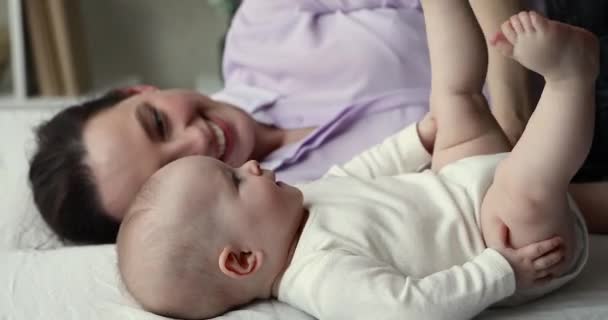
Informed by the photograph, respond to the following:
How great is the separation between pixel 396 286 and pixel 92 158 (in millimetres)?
548

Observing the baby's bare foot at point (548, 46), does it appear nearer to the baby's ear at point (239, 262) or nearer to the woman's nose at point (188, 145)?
the baby's ear at point (239, 262)

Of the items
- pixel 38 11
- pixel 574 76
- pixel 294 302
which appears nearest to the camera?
pixel 574 76

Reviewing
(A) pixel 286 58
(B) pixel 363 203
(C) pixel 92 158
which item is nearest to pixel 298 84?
(A) pixel 286 58

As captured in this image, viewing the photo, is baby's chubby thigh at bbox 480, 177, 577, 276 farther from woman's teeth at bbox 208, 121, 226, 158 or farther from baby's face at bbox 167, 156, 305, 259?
woman's teeth at bbox 208, 121, 226, 158

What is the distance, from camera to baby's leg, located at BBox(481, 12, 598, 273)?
2.05 ft

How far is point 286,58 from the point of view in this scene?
4.11ft

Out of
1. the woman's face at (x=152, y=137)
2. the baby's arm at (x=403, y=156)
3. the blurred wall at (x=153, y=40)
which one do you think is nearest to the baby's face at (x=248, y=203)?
the baby's arm at (x=403, y=156)

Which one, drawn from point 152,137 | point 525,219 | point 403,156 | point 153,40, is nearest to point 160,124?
point 152,137

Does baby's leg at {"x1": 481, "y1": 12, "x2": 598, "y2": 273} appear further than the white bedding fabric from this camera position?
No

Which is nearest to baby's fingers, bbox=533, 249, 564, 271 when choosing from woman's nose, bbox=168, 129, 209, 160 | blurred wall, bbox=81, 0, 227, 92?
woman's nose, bbox=168, 129, 209, 160

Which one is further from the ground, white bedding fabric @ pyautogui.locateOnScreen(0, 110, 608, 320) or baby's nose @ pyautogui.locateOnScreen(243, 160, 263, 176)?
baby's nose @ pyautogui.locateOnScreen(243, 160, 263, 176)

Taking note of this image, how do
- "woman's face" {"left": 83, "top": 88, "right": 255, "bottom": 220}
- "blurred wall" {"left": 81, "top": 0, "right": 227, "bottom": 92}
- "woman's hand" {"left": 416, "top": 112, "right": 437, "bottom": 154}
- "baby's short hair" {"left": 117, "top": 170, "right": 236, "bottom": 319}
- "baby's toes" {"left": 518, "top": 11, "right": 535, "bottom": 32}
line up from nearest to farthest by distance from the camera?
"baby's toes" {"left": 518, "top": 11, "right": 535, "bottom": 32} < "baby's short hair" {"left": 117, "top": 170, "right": 236, "bottom": 319} < "woman's hand" {"left": 416, "top": 112, "right": 437, "bottom": 154} < "woman's face" {"left": 83, "top": 88, "right": 255, "bottom": 220} < "blurred wall" {"left": 81, "top": 0, "right": 227, "bottom": 92}

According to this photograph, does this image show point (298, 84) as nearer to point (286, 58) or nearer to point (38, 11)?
point (286, 58)

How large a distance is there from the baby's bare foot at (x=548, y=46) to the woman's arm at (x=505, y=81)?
14.2 inches
